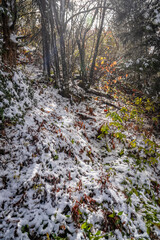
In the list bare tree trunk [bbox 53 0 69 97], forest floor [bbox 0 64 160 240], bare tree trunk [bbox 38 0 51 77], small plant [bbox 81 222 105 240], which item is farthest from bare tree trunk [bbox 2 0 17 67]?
small plant [bbox 81 222 105 240]

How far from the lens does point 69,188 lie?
2861 mm

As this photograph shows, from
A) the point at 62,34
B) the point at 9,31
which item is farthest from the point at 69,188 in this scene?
the point at 62,34

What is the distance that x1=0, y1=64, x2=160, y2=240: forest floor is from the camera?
220cm

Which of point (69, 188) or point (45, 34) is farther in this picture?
point (45, 34)

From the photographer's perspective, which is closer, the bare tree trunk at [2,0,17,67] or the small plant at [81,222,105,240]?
the small plant at [81,222,105,240]

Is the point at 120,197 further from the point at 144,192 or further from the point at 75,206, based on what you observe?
the point at 75,206

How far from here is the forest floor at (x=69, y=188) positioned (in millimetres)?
2199

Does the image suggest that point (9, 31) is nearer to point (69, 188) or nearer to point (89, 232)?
point (69, 188)

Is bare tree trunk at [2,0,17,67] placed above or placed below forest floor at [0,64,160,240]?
above

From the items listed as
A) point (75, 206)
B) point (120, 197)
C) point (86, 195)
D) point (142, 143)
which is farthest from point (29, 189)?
point (142, 143)

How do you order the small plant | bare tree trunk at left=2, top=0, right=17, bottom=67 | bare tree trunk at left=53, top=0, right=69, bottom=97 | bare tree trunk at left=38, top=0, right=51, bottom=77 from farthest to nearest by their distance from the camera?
bare tree trunk at left=38, top=0, right=51, bottom=77
bare tree trunk at left=53, top=0, right=69, bottom=97
bare tree trunk at left=2, top=0, right=17, bottom=67
the small plant

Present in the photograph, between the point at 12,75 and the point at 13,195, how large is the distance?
10.2ft

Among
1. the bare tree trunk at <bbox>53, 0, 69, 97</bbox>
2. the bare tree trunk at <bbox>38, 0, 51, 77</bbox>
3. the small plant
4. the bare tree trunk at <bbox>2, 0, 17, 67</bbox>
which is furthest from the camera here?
the bare tree trunk at <bbox>38, 0, 51, 77</bbox>

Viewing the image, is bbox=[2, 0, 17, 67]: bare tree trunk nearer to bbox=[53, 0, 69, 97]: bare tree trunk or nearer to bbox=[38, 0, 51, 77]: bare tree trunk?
bbox=[53, 0, 69, 97]: bare tree trunk
